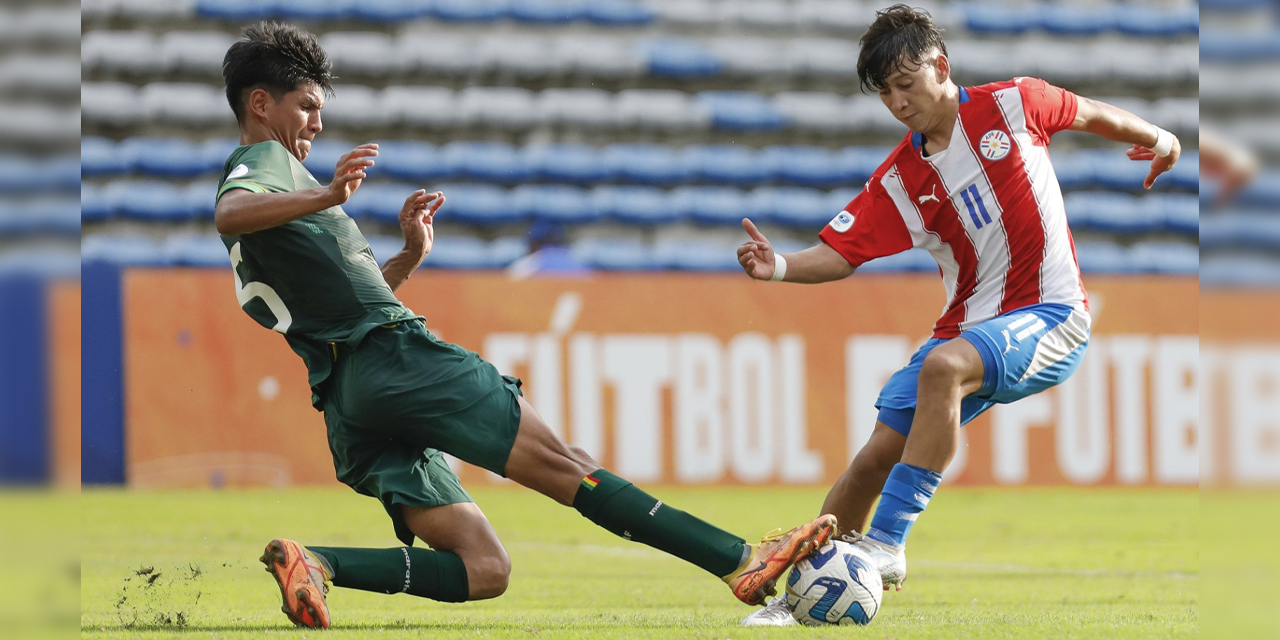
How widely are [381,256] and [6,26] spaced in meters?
9.58

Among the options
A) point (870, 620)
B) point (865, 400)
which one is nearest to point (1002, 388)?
point (870, 620)

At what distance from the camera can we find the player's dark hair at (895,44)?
4.07 metres

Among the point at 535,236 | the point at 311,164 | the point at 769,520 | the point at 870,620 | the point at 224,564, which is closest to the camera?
the point at 870,620

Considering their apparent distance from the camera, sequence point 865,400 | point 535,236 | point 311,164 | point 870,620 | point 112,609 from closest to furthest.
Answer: point 870,620 < point 112,609 < point 865,400 < point 535,236 < point 311,164

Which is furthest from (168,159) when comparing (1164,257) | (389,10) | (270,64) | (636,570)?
(1164,257)

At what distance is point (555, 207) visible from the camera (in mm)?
11453

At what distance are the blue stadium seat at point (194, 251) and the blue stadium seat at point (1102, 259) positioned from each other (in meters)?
7.14

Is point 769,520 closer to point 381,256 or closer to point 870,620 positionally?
point 870,620

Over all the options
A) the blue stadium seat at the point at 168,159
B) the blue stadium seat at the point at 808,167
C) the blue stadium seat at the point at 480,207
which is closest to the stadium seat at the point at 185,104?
the blue stadium seat at the point at 168,159

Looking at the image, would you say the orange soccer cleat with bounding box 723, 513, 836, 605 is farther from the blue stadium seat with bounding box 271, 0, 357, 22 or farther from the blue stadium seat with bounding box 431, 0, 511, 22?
the blue stadium seat with bounding box 271, 0, 357, 22

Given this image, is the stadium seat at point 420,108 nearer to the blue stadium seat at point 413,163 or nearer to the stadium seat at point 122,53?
the blue stadium seat at point 413,163

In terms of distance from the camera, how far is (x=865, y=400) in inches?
360

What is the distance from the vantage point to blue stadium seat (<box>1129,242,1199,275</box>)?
452 inches

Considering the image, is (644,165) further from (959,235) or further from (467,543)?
(467,543)
